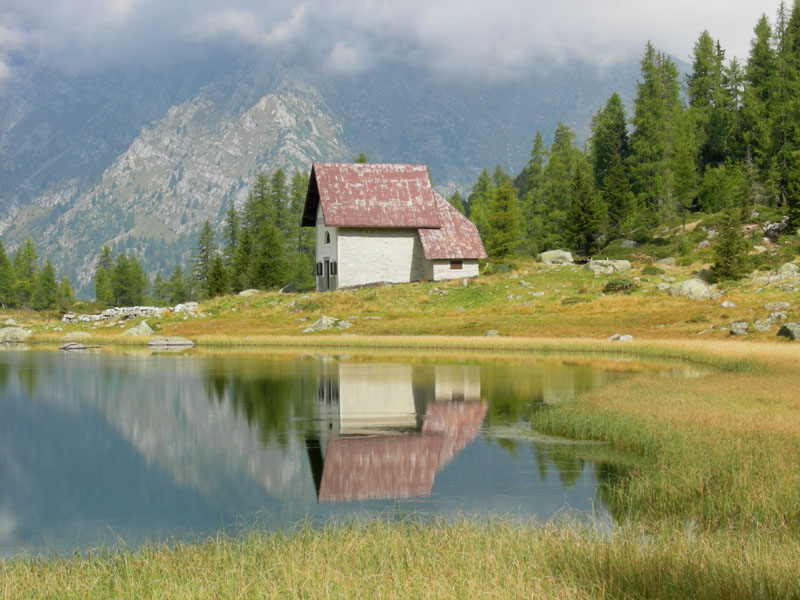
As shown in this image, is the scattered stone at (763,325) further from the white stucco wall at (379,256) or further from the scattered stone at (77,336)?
the scattered stone at (77,336)

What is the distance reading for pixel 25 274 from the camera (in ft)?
467

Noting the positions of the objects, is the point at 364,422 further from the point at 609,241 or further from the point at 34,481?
the point at 609,241

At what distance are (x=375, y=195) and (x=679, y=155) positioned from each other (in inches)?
1298

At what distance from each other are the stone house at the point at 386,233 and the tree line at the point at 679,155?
15551mm

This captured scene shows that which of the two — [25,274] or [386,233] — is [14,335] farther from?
[25,274]

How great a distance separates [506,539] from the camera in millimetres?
10000

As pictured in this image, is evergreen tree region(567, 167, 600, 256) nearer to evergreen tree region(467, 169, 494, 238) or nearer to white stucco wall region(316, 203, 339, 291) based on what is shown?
white stucco wall region(316, 203, 339, 291)

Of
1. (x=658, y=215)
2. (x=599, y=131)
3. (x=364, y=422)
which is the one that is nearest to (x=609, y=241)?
(x=658, y=215)

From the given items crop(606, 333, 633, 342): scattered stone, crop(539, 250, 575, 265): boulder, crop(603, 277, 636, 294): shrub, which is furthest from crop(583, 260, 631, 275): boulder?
crop(606, 333, 633, 342): scattered stone

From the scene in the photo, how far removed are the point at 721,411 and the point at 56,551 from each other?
588 inches

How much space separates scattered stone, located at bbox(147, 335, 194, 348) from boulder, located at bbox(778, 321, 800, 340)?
1377 inches

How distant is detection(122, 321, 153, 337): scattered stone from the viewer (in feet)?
196

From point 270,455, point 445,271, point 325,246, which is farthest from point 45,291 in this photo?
point 270,455

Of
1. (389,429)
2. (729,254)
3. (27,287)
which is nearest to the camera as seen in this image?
(389,429)
